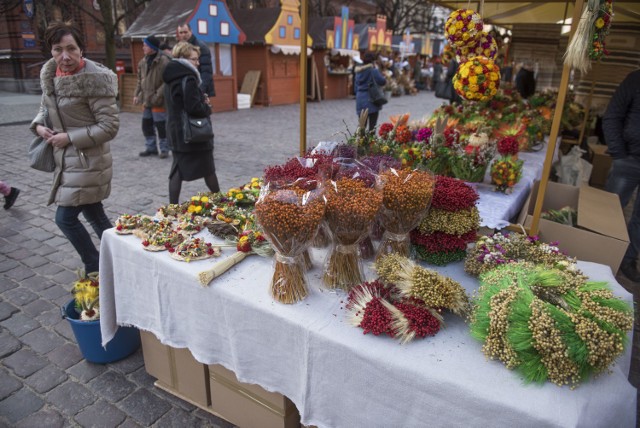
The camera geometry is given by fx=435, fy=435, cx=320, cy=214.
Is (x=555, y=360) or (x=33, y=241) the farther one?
(x=33, y=241)

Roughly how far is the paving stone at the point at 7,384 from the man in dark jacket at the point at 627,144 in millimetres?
4921

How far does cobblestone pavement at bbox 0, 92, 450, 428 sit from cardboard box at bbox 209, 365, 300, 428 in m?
0.17

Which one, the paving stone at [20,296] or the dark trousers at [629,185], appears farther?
the dark trousers at [629,185]

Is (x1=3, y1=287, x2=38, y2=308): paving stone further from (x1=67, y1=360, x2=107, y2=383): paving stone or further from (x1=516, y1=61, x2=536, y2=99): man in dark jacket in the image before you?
(x1=516, y1=61, x2=536, y2=99): man in dark jacket

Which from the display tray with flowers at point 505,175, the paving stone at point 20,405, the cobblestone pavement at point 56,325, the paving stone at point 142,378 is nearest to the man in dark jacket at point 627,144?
the display tray with flowers at point 505,175

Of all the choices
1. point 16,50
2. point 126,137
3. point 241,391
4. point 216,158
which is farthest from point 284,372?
point 16,50

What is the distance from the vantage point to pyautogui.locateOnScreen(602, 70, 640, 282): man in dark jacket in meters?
3.76

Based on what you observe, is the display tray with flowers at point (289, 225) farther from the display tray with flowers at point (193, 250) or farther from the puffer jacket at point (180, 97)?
the puffer jacket at point (180, 97)

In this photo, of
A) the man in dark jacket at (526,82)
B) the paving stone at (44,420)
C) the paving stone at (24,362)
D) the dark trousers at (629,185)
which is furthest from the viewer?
the man in dark jacket at (526,82)

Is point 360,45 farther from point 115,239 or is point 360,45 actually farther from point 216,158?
point 115,239

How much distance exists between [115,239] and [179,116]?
7.12ft

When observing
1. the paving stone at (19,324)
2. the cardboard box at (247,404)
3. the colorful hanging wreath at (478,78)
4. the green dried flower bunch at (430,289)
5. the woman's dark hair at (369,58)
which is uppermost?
the woman's dark hair at (369,58)

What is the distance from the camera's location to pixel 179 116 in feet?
13.7

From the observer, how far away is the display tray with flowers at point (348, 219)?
168cm
